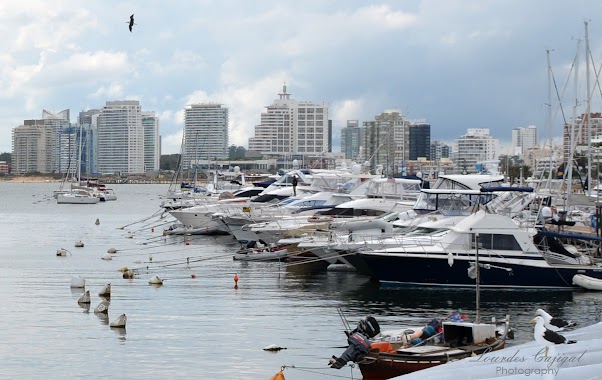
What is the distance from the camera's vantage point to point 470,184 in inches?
1953

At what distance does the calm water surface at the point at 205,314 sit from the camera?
96.3 ft

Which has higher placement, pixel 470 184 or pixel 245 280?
pixel 470 184

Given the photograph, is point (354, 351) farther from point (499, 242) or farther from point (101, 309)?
point (499, 242)

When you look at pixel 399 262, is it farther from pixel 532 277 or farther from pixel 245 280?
pixel 245 280

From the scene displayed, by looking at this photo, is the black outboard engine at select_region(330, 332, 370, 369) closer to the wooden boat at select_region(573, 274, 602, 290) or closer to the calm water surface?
the calm water surface

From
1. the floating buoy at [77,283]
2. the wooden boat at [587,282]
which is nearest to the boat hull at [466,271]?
the wooden boat at [587,282]

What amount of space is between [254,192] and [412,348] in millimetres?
62560

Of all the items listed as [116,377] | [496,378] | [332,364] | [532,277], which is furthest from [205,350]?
[532,277]

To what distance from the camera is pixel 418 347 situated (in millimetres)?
26859

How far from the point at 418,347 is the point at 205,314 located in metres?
12.3

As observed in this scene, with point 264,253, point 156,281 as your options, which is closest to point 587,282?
point 264,253

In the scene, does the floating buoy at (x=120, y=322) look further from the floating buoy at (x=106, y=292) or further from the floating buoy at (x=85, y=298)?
the floating buoy at (x=106, y=292)

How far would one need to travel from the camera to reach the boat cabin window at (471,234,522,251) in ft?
135

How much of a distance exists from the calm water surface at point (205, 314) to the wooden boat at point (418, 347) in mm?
1472
